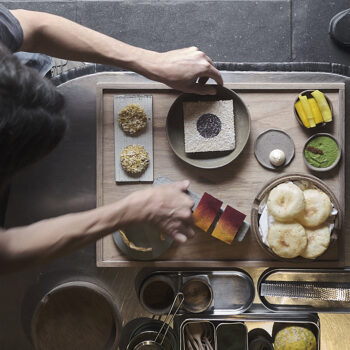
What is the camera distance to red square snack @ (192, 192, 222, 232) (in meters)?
1.78

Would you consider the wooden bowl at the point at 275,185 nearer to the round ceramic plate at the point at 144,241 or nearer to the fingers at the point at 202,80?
the round ceramic plate at the point at 144,241

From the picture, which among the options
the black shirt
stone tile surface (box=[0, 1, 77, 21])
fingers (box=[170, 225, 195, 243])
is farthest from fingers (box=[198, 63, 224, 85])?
stone tile surface (box=[0, 1, 77, 21])

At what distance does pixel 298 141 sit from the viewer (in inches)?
72.1

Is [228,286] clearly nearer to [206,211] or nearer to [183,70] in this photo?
[206,211]

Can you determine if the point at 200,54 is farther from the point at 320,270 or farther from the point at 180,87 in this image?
the point at 320,270

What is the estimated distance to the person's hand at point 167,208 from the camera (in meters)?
1.64

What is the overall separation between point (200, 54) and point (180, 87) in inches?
5.9

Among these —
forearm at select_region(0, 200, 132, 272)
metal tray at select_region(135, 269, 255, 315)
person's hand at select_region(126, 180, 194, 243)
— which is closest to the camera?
forearm at select_region(0, 200, 132, 272)

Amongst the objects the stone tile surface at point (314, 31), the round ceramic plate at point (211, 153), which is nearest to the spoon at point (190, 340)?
the round ceramic plate at point (211, 153)

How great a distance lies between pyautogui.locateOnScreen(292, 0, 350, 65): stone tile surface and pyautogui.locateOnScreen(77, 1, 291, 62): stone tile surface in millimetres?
51

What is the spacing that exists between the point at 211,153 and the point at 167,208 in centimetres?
33

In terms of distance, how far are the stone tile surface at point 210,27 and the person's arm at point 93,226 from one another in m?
1.10

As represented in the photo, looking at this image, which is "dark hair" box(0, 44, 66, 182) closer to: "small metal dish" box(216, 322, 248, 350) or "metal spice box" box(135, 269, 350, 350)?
"metal spice box" box(135, 269, 350, 350)

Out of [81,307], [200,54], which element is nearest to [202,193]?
[200,54]
